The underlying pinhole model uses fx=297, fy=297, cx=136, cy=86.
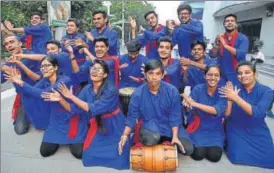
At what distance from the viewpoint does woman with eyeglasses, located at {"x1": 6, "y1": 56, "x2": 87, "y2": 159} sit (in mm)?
3332

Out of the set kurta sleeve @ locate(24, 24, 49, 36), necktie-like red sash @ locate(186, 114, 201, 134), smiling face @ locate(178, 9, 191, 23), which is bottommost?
necktie-like red sash @ locate(186, 114, 201, 134)

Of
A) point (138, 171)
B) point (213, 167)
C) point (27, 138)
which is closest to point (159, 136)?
point (138, 171)

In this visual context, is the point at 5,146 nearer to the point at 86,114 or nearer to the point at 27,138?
the point at 27,138

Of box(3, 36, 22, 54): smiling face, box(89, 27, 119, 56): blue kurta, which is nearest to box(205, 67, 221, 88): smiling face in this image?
box(89, 27, 119, 56): blue kurta

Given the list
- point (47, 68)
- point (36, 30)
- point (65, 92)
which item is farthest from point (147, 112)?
point (36, 30)

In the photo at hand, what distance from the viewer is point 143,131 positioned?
10.1 feet

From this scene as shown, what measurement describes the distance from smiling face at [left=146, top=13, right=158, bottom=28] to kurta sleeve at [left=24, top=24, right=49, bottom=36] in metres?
1.73

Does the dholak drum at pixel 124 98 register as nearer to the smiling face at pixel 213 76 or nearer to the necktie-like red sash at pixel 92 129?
the necktie-like red sash at pixel 92 129

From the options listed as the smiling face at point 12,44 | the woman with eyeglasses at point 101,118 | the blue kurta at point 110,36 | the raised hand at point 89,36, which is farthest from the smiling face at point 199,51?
the smiling face at point 12,44

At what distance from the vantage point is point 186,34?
457 centimetres

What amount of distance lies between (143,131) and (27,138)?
67.3 inches

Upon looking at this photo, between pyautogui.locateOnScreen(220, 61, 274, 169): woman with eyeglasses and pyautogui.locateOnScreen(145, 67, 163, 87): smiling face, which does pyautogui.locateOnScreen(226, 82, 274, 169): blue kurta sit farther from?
pyautogui.locateOnScreen(145, 67, 163, 87): smiling face

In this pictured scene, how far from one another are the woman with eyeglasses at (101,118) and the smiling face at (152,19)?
2.01 m

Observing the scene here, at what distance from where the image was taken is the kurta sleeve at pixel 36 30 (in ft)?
16.0
